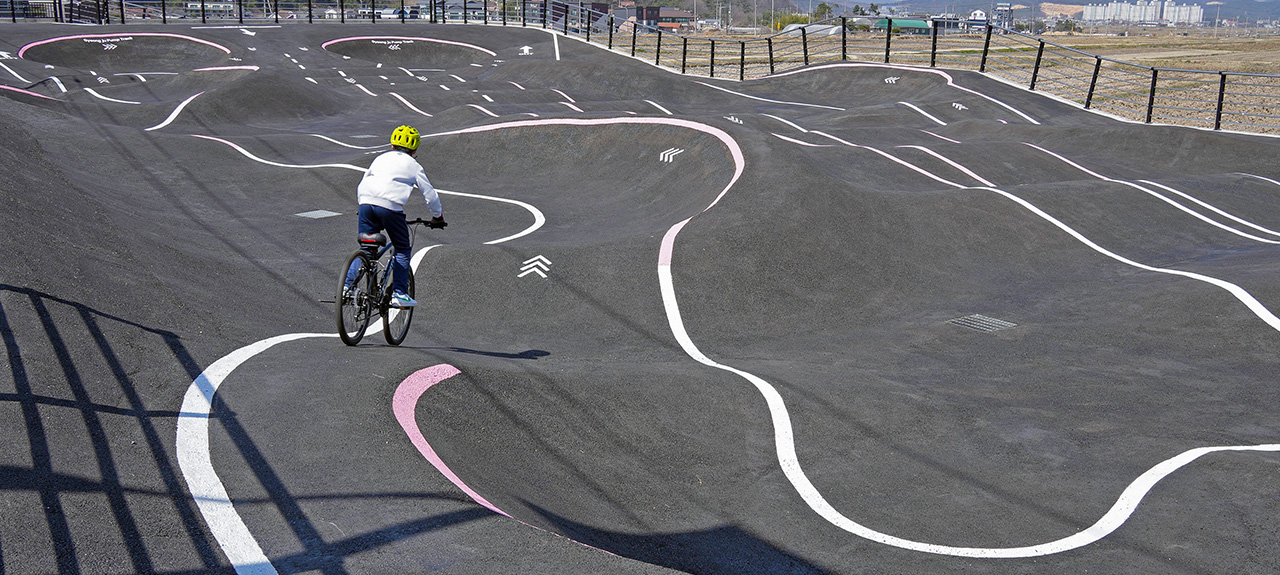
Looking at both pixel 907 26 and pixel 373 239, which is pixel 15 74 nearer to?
pixel 373 239

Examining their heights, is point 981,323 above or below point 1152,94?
below

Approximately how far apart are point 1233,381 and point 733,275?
5978 mm

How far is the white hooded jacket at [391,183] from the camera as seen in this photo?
890 cm

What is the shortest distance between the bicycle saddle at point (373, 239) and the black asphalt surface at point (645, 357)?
1110 millimetres

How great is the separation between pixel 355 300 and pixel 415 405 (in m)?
1.94

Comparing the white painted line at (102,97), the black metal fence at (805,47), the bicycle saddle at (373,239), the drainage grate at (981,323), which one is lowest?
the drainage grate at (981,323)

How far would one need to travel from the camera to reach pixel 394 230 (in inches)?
357

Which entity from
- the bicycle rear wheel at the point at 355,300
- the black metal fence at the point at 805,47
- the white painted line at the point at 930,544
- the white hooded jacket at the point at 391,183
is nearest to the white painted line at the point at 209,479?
the bicycle rear wheel at the point at 355,300

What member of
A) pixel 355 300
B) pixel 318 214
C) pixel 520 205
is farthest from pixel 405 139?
pixel 520 205

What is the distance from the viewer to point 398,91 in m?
37.4

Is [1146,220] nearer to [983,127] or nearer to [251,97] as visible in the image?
[983,127]

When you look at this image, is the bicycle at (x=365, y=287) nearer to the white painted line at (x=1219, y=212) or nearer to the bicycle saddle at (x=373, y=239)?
the bicycle saddle at (x=373, y=239)

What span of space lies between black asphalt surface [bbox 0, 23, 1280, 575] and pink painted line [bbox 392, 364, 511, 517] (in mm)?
104

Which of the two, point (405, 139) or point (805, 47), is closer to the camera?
point (405, 139)
